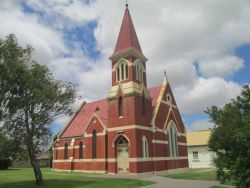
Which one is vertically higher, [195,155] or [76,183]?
[195,155]

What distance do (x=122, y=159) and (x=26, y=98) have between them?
1456 cm

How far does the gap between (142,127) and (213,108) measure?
1942 cm

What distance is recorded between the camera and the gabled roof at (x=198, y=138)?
172 feet

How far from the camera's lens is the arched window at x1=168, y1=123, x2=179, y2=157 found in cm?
3912

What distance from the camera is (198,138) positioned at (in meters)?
54.4

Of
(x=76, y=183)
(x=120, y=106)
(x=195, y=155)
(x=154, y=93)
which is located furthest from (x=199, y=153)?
(x=76, y=183)

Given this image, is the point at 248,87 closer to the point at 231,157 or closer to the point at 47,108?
the point at 231,157

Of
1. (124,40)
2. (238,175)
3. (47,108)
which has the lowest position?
(238,175)

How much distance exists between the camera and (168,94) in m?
41.6

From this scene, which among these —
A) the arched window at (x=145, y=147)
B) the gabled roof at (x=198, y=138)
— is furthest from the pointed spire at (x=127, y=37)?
the gabled roof at (x=198, y=138)

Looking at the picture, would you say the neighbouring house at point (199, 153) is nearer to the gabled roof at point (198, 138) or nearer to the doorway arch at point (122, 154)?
the gabled roof at point (198, 138)

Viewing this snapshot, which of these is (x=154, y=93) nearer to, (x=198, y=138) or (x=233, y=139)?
(x=198, y=138)

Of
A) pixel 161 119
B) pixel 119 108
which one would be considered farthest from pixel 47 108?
pixel 161 119

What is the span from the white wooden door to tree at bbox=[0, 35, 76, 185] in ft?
38.2
